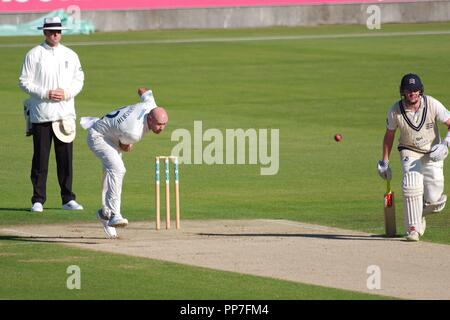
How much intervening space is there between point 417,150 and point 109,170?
339 centimetres

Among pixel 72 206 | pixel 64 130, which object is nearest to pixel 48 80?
pixel 64 130

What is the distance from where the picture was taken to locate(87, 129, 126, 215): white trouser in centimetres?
1484

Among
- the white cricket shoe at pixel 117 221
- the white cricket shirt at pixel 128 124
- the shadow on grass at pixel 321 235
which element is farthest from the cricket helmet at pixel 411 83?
the white cricket shoe at pixel 117 221

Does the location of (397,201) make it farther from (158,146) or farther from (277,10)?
(277,10)

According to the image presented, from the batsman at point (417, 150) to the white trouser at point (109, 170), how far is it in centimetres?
290

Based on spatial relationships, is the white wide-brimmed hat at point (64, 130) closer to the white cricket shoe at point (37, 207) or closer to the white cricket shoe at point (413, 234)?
the white cricket shoe at point (37, 207)

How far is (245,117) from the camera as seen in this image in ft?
88.4

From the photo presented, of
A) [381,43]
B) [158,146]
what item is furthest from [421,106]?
[381,43]

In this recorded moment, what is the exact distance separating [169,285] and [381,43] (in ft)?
94.8

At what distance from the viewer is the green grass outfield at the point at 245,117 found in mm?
15797

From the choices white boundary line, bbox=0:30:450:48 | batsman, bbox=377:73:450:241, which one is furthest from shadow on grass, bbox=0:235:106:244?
white boundary line, bbox=0:30:450:48

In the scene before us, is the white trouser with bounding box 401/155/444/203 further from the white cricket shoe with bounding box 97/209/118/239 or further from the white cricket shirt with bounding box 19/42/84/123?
the white cricket shirt with bounding box 19/42/84/123

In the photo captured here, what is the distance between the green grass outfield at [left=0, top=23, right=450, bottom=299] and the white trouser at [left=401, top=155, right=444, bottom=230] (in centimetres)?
45

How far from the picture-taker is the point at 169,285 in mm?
12305
